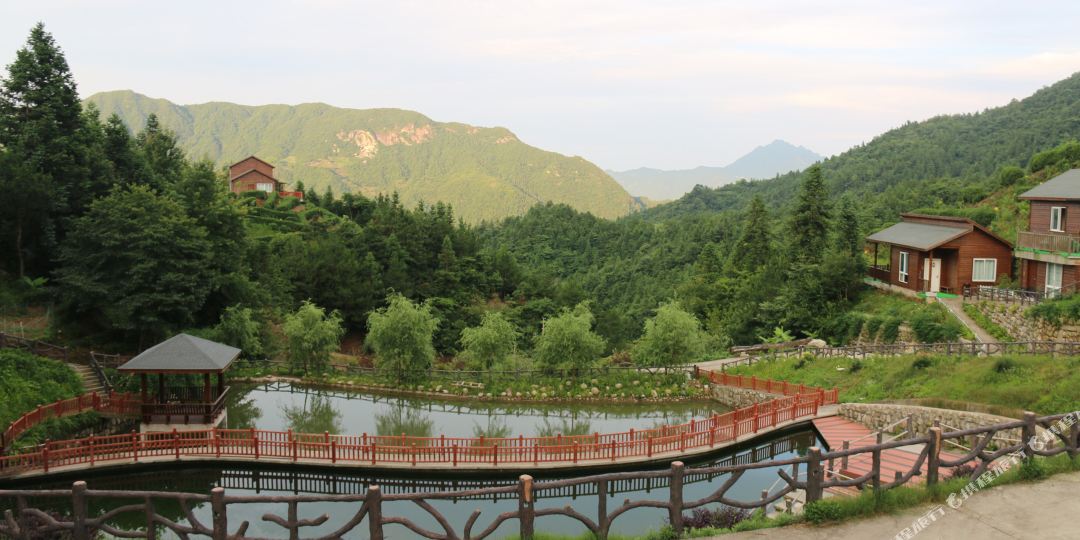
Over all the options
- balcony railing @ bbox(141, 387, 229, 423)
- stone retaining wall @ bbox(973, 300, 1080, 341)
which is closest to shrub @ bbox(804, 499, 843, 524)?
balcony railing @ bbox(141, 387, 229, 423)

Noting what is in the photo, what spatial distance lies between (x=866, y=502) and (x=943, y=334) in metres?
19.7

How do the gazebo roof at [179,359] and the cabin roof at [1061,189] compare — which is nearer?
the gazebo roof at [179,359]

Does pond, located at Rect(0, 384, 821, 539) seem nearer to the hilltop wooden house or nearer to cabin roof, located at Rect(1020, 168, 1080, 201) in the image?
cabin roof, located at Rect(1020, 168, 1080, 201)

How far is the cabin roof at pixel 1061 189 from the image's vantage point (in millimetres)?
24328

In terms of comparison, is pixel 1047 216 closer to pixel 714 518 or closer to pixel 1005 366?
pixel 1005 366

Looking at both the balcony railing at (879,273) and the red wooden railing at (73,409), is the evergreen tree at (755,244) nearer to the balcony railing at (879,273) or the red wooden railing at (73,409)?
the balcony railing at (879,273)

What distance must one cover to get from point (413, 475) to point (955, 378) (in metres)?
15.0

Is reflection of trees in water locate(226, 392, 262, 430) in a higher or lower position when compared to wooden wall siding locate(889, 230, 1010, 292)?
lower

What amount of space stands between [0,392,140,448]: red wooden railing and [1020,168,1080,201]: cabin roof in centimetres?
3203

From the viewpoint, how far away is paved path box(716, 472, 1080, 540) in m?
7.51

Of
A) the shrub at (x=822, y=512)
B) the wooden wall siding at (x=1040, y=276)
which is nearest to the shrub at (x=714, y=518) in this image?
the shrub at (x=822, y=512)

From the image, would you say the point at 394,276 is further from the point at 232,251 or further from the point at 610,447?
the point at 610,447

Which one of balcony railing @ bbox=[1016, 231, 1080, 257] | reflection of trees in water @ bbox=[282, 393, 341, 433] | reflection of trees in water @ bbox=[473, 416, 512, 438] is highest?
balcony railing @ bbox=[1016, 231, 1080, 257]

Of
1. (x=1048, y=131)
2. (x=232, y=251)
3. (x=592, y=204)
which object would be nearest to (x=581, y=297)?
(x=232, y=251)
